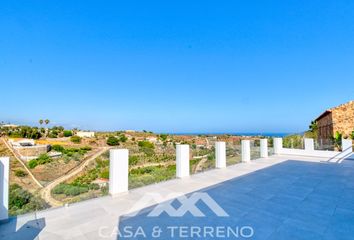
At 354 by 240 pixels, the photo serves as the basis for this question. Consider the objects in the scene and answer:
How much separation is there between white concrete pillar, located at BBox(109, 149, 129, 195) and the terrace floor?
19 cm

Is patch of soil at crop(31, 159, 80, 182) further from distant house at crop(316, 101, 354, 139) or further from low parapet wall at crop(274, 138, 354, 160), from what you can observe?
distant house at crop(316, 101, 354, 139)

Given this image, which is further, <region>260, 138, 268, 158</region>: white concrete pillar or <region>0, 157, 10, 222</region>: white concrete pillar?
<region>260, 138, 268, 158</region>: white concrete pillar

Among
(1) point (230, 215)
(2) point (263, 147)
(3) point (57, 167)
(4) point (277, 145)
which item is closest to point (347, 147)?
(4) point (277, 145)

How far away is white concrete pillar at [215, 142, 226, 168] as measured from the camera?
700cm

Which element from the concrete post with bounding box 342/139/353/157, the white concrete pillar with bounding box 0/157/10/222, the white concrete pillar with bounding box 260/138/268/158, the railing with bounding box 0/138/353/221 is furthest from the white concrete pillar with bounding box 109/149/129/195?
the concrete post with bounding box 342/139/353/157

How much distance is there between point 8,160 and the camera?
118 inches

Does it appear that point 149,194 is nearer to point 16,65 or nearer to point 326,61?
point 326,61

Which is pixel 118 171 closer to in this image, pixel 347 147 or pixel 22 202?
Answer: pixel 22 202

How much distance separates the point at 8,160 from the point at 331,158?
39.3ft

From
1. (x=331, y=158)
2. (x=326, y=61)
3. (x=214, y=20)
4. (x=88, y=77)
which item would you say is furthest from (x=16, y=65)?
(x=326, y=61)

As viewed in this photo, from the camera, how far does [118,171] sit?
423 cm

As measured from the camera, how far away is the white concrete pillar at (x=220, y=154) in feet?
23.0

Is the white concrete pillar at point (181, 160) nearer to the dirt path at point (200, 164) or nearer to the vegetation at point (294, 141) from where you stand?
the dirt path at point (200, 164)

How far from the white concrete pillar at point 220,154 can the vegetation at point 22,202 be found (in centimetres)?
514
